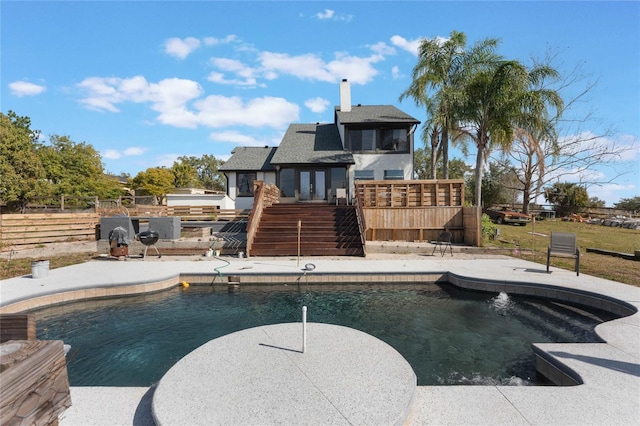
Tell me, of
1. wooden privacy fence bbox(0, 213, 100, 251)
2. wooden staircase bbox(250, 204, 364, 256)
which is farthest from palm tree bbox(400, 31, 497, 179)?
wooden privacy fence bbox(0, 213, 100, 251)

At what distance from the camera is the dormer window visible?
814 inches

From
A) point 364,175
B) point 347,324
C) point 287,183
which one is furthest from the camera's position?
point 287,183

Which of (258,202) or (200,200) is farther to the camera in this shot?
(200,200)

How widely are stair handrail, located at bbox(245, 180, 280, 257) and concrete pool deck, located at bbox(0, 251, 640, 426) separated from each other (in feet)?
5.09

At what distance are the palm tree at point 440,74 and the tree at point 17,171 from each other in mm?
31476

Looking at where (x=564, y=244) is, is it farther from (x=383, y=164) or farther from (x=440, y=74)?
(x=440, y=74)

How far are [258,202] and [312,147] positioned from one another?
847 cm

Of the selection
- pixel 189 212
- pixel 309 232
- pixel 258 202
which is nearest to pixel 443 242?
Answer: pixel 309 232

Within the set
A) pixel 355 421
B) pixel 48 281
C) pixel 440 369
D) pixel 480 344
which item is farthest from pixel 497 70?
pixel 48 281

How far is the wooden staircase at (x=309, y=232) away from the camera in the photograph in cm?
1292

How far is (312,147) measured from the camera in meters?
21.7

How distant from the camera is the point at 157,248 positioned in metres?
13.4

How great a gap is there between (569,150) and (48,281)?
1415 inches

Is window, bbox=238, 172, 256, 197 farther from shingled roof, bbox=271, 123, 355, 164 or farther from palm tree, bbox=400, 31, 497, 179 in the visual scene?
palm tree, bbox=400, 31, 497, 179
